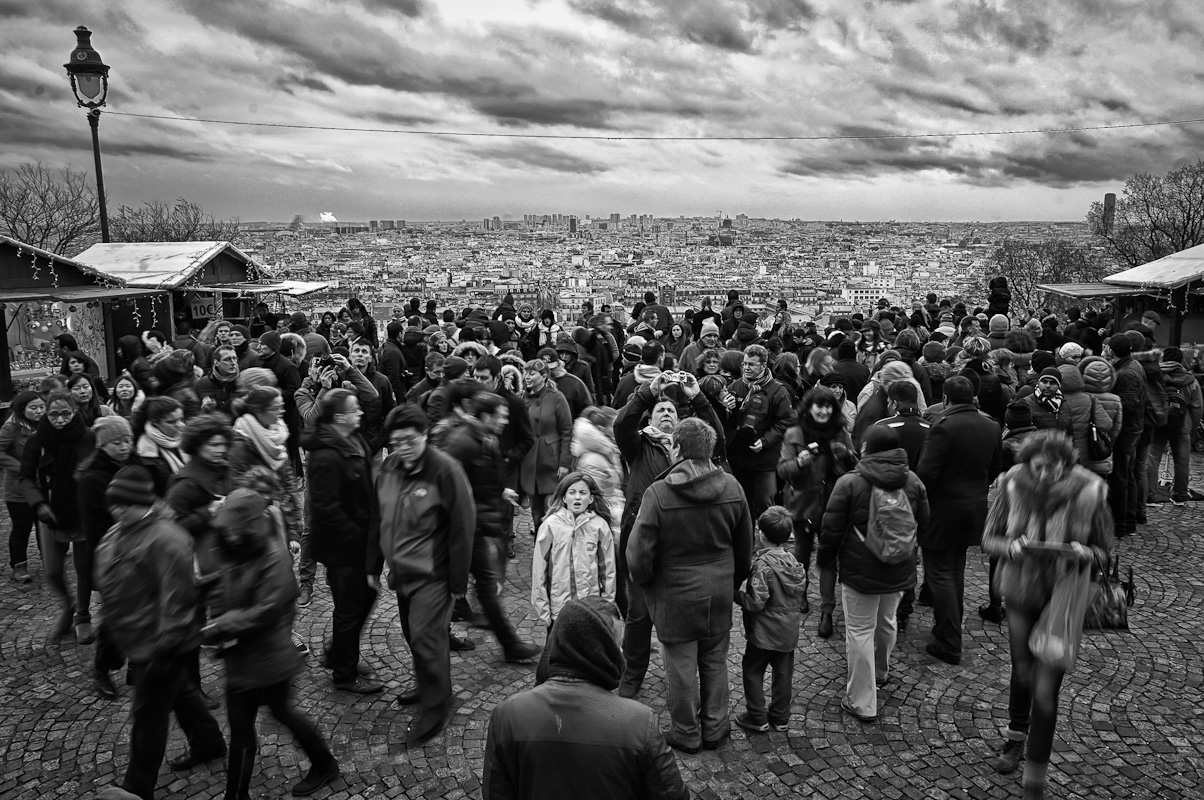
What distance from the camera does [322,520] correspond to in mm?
5254

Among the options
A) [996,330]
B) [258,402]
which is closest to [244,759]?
[258,402]

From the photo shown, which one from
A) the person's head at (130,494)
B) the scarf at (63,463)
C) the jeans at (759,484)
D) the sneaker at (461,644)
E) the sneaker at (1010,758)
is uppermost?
the person's head at (130,494)

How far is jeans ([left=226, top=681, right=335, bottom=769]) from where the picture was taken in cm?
406

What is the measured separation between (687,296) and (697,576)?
17.8 meters

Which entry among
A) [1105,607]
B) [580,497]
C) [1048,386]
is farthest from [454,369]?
[1105,607]

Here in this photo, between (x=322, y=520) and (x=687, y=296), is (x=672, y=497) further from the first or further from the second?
(x=687, y=296)

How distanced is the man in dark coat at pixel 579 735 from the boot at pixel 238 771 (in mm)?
2169

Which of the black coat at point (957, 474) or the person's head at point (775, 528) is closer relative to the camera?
the person's head at point (775, 528)

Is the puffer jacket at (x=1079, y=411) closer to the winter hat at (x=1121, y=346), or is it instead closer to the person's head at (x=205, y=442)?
the winter hat at (x=1121, y=346)

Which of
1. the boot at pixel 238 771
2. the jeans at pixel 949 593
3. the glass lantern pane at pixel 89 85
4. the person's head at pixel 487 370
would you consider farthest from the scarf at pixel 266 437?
the glass lantern pane at pixel 89 85

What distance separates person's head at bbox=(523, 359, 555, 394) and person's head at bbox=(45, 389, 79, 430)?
3.66 m

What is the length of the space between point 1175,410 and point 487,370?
745 cm

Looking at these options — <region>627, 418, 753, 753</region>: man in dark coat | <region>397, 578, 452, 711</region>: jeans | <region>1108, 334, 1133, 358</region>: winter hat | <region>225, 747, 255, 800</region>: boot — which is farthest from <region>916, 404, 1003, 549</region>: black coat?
<region>225, 747, 255, 800</region>: boot

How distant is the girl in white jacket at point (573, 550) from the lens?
17.2ft
